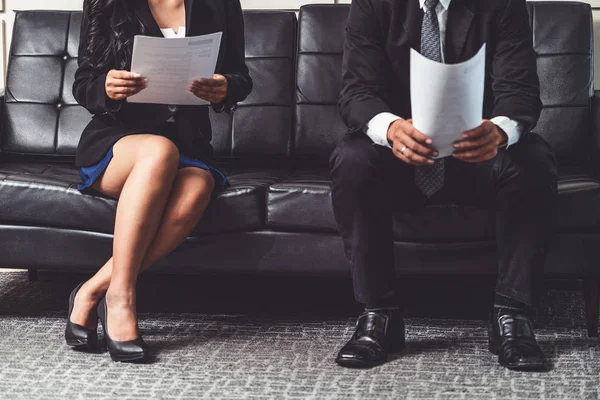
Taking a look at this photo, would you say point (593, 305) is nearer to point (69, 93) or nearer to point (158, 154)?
point (158, 154)

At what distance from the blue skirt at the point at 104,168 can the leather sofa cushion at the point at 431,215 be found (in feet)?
0.49

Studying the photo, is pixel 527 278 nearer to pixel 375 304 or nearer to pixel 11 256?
pixel 375 304

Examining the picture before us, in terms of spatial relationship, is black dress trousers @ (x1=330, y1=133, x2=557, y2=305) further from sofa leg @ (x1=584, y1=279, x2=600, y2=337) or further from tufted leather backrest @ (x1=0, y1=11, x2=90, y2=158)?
tufted leather backrest @ (x1=0, y1=11, x2=90, y2=158)

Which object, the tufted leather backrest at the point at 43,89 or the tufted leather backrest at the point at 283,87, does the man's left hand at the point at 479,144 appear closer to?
the tufted leather backrest at the point at 283,87

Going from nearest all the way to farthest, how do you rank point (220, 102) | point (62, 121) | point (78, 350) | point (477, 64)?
point (477, 64)
point (78, 350)
point (220, 102)
point (62, 121)

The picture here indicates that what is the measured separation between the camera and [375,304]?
6.56ft

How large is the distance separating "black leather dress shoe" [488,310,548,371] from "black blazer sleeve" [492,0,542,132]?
49 cm

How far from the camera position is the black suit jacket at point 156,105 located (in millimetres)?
2174

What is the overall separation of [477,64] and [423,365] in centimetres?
73

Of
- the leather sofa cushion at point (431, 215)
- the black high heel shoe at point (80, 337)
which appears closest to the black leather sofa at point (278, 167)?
→ the leather sofa cushion at point (431, 215)

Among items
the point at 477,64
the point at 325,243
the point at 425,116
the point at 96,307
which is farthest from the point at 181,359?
the point at 477,64

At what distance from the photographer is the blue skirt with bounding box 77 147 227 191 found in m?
2.15

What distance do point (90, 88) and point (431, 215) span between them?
959mm

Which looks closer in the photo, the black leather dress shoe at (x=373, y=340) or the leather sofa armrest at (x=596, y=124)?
the black leather dress shoe at (x=373, y=340)
